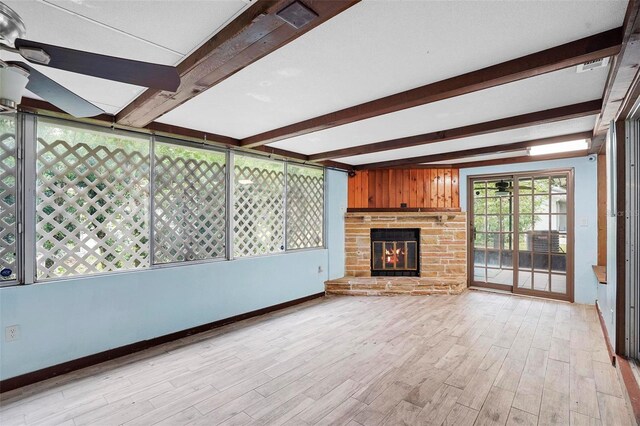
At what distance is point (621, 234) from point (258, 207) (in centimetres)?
352

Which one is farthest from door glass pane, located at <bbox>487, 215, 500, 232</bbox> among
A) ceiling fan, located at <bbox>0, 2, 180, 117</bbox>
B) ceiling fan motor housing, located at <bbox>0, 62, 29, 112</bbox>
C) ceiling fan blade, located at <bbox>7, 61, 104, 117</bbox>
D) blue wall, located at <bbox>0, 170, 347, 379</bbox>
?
ceiling fan motor housing, located at <bbox>0, 62, 29, 112</bbox>

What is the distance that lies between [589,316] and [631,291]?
180 centimetres

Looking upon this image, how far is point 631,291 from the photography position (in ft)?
7.36

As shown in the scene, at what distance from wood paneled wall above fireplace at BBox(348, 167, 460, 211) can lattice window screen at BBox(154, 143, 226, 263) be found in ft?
8.24

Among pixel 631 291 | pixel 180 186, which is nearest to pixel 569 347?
pixel 631 291

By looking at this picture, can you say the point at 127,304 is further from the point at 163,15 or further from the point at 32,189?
the point at 163,15

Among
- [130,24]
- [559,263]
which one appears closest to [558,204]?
[559,263]

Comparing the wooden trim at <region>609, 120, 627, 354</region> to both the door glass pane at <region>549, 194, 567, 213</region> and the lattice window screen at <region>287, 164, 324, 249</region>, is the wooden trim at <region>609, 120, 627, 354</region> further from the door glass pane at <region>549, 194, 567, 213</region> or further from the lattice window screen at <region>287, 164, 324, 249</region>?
the lattice window screen at <region>287, 164, 324, 249</region>

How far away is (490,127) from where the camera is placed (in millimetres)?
2787

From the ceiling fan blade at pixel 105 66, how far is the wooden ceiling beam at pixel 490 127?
2703 millimetres

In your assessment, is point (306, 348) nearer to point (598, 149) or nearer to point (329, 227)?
point (329, 227)

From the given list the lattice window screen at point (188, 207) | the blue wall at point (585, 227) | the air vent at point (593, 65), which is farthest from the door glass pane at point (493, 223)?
the lattice window screen at point (188, 207)

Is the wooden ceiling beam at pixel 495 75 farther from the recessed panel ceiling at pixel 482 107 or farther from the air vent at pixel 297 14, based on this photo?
the air vent at pixel 297 14

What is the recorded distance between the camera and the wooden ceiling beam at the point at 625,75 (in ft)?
4.03
